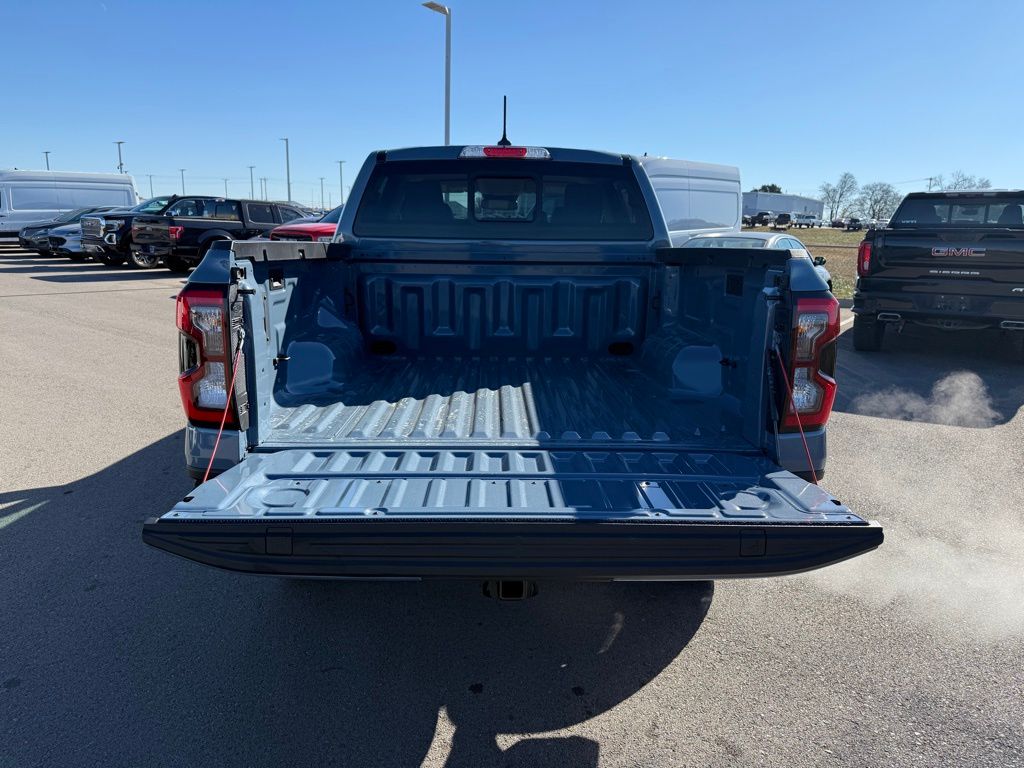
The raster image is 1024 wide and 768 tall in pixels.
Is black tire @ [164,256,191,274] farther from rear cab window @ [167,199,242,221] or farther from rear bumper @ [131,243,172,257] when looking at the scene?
rear cab window @ [167,199,242,221]

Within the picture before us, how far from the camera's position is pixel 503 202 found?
4.37 meters

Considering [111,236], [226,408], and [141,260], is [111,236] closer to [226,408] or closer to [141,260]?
[141,260]

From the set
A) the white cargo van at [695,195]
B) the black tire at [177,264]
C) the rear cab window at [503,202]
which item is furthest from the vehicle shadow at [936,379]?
the black tire at [177,264]

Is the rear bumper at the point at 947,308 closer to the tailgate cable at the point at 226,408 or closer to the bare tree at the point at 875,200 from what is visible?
the tailgate cable at the point at 226,408

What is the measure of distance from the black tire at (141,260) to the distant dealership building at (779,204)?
6608cm

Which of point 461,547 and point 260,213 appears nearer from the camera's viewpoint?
point 461,547

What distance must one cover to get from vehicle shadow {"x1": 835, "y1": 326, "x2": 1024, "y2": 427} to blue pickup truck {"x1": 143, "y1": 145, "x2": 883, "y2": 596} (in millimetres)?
3952

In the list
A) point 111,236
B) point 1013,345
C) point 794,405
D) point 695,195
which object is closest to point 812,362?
point 794,405

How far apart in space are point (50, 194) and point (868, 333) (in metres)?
27.0

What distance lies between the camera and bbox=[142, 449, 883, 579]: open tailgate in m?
2.21

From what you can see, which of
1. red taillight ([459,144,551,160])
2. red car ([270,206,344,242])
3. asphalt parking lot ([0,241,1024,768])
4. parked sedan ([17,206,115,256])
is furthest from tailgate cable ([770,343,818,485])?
parked sedan ([17,206,115,256])

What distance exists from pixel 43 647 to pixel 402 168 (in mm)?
3037

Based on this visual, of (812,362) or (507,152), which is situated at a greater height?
(507,152)

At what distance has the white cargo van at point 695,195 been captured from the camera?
12.5 meters
